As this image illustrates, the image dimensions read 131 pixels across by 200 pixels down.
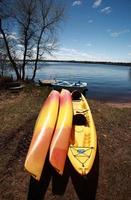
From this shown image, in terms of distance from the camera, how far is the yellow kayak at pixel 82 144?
5.89 metres

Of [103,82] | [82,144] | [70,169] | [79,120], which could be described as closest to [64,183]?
[70,169]

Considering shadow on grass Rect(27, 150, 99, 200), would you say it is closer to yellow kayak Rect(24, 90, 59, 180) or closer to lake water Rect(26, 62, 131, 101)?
yellow kayak Rect(24, 90, 59, 180)

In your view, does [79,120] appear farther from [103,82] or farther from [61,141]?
[103,82]

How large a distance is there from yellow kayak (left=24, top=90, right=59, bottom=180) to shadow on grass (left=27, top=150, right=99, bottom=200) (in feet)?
1.24

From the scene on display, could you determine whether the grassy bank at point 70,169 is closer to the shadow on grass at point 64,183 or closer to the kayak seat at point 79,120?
the shadow on grass at point 64,183

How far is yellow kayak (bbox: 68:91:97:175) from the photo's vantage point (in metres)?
5.89

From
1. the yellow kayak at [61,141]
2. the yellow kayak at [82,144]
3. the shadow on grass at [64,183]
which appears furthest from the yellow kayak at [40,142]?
the yellow kayak at [82,144]

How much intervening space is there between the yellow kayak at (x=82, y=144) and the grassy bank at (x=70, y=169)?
45 centimetres

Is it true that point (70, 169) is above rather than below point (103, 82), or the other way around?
above

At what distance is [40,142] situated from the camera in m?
6.62

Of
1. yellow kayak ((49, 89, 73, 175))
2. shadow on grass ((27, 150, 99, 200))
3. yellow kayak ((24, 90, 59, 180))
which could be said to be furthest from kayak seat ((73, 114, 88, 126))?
shadow on grass ((27, 150, 99, 200))

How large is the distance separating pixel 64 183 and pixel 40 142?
1409 millimetres

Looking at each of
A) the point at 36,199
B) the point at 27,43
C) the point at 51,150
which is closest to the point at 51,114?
the point at 51,150

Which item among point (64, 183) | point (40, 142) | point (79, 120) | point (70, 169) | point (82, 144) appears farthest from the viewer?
point (79, 120)
